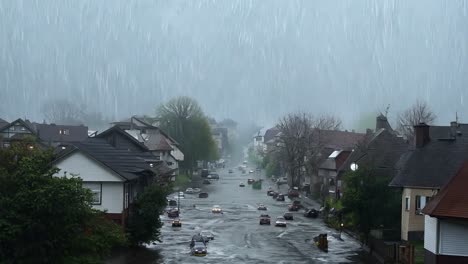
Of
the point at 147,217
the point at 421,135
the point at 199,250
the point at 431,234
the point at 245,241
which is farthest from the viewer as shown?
the point at 245,241

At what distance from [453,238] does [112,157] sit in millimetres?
25060

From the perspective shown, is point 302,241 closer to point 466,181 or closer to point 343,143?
point 466,181

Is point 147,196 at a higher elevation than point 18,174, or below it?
below

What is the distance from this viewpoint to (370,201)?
158ft

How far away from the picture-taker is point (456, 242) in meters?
29.2

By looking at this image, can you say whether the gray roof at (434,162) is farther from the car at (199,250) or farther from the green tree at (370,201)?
the car at (199,250)

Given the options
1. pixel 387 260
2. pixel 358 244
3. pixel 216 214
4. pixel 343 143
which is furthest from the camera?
pixel 343 143

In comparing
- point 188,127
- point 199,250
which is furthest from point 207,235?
point 188,127

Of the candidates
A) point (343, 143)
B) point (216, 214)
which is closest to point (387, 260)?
point (216, 214)

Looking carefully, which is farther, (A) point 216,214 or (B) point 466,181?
(A) point 216,214

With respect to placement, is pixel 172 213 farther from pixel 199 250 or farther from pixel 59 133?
pixel 59 133

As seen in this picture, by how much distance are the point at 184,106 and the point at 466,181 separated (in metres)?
113

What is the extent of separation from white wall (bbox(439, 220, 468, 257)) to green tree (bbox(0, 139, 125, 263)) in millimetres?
15735

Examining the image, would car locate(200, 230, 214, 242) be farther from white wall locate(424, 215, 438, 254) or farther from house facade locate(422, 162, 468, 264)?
house facade locate(422, 162, 468, 264)
